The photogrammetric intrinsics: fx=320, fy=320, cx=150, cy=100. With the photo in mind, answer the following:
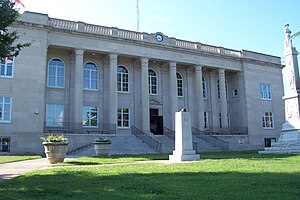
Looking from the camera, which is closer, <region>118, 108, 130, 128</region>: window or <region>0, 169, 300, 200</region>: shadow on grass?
<region>0, 169, 300, 200</region>: shadow on grass

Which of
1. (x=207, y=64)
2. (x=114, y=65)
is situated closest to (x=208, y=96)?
(x=207, y=64)

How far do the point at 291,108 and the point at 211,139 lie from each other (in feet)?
56.3

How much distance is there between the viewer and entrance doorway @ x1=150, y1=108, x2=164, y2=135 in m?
38.3

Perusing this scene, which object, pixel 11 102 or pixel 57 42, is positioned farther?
pixel 57 42

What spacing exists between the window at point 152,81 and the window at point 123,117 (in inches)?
171

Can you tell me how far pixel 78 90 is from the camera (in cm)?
3234

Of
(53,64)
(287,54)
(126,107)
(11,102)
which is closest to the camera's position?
(287,54)

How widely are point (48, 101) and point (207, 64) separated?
2008cm

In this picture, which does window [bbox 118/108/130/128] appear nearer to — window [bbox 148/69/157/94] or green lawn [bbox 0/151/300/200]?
window [bbox 148/69/157/94]

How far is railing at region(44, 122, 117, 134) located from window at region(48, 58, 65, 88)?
14.1 feet

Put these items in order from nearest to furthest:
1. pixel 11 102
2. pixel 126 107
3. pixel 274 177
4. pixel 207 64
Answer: pixel 274 177 < pixel 11 102 < pixel 126 107 < pixel 207 64

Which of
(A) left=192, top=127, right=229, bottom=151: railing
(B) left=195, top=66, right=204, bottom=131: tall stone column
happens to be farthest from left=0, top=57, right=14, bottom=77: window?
(B) left=195, top=66, right=204, bottom=131: tall stone column

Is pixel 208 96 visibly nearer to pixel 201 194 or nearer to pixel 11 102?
pixel 11 102

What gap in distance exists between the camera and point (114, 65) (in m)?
34.5
